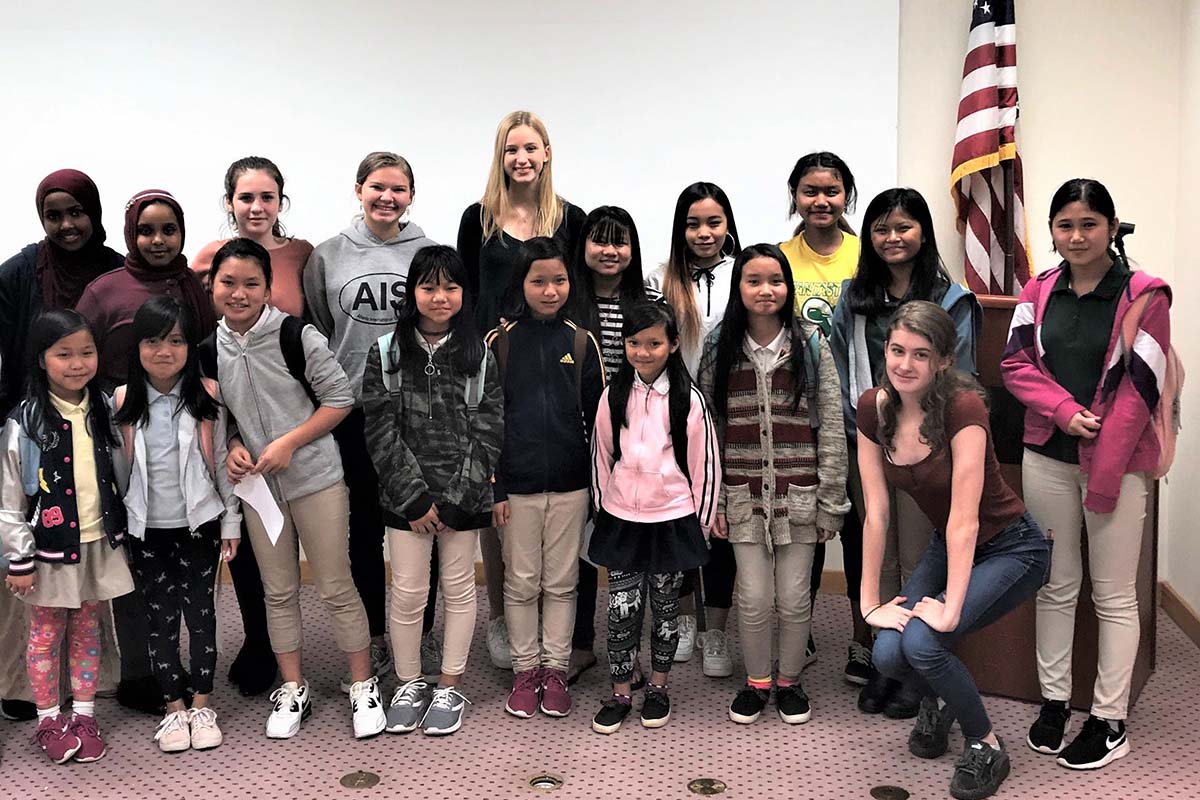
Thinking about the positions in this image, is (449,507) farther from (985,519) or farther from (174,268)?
(985,519)

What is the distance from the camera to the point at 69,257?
3246 millimetres

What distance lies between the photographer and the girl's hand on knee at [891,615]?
2711mm

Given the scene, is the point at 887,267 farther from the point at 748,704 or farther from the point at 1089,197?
the point at 748,704

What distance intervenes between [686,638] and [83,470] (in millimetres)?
1827

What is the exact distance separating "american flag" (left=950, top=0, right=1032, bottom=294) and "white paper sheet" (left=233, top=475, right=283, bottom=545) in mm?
2416

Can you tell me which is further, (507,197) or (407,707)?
(507,197)

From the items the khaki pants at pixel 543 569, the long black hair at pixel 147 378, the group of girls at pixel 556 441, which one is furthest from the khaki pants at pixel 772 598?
the long black hair at pixel 147 378

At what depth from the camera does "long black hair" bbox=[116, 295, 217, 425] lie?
283 cm

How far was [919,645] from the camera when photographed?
2639 mm

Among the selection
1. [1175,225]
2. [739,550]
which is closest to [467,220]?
[739,550]

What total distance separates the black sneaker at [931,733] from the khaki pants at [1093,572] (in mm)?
298

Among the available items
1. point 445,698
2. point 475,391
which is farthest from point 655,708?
point 475,391

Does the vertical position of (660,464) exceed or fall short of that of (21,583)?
it exceeds it

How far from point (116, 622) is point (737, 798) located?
1.79m
